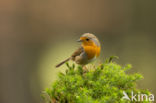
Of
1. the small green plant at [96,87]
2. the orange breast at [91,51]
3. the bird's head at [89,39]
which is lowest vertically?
the small green plant at [96,87]

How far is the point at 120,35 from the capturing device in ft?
12.2

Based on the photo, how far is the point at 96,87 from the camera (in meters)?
1.14

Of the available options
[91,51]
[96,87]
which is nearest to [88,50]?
[91,51]

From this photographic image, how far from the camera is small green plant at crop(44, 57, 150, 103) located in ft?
3.51

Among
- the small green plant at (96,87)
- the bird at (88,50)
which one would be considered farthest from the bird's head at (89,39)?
the small green plant at (96,87)

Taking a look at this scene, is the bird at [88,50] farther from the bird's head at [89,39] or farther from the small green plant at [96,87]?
the small green plant at [96,87]

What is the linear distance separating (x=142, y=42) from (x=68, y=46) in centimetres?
132

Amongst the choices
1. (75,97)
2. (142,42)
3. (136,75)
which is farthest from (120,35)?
(75,97)

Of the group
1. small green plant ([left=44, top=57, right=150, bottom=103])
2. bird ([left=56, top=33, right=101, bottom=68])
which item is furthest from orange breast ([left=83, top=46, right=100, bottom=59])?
small green plant ([left=44, top=57, right=150, bottom=103])

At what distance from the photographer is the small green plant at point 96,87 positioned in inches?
42.2

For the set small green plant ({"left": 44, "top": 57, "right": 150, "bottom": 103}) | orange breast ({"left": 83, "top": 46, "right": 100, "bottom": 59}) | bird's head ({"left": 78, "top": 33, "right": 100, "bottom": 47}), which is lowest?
small green plant ({"left": 44, "top": 57, "right": 150, "bottom": 103})

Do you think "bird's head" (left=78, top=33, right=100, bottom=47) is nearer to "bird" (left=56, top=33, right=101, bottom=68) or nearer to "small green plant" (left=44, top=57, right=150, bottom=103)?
"bird" (left=56, top=33, right=101, bottom=68)

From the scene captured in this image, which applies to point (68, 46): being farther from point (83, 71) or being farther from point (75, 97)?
point (75, 97)

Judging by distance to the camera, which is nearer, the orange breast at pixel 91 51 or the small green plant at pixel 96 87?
the small green plant at pixel 96 87
